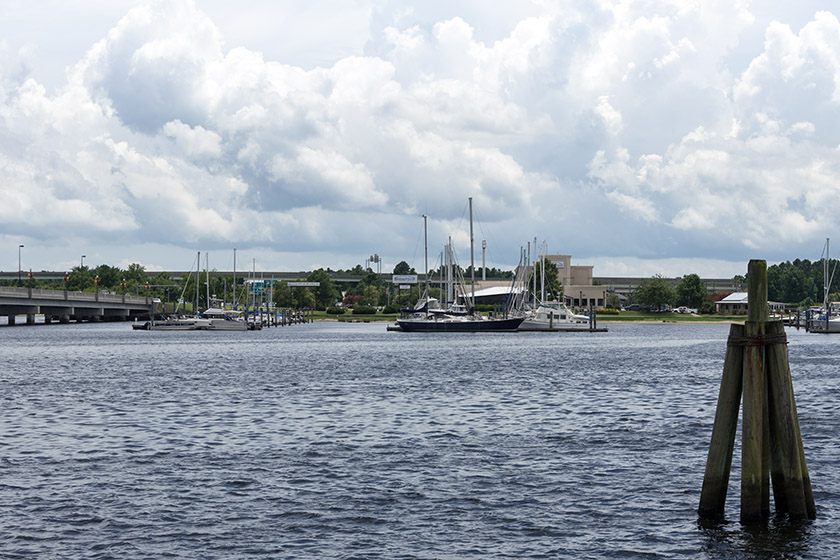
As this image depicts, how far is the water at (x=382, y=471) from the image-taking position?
21375mm

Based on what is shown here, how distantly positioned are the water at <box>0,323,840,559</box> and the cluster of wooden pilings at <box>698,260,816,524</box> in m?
1.52

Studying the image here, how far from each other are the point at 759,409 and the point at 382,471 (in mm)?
13473

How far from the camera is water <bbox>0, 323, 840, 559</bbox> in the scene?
21.4 metres

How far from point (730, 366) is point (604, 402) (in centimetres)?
3125

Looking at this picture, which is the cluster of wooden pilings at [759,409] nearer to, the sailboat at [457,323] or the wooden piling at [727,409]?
the wooden piling at [727,409]

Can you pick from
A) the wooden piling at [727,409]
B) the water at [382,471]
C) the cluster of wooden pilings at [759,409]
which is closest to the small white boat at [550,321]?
the water at [382,471]

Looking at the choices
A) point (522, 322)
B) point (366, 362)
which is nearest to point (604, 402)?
point (366, 362)

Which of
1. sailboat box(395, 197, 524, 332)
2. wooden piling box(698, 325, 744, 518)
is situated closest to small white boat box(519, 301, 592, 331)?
sailboat box(395, 197, 524, 332)

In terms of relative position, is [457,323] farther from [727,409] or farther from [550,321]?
[727,409]

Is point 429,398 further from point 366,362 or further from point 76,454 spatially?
point 366,362

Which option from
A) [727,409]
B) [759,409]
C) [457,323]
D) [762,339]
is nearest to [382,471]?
[727,409]

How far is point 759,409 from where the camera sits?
19.6 meters

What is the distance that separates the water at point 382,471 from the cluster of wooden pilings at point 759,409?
1.52 m

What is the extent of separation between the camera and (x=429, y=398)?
176 feet
